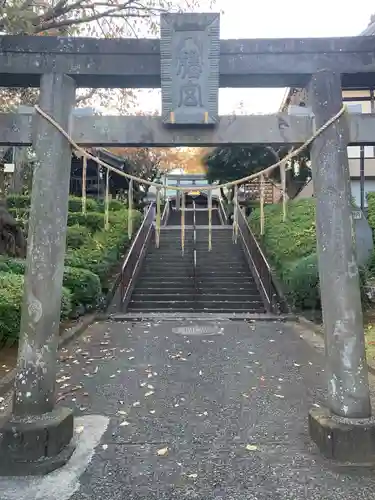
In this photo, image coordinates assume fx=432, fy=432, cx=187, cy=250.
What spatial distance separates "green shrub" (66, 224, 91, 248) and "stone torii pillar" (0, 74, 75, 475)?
34.3 feet

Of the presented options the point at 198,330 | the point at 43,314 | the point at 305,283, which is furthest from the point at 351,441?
the point at 305,283

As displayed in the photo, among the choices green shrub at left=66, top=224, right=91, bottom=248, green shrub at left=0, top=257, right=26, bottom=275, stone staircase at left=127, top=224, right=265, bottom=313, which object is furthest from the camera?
green shrub at left=66, top=224, right=91, bottom=248

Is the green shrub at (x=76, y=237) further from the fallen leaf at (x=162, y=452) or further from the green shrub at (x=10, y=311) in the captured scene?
the fallen leaf at (x=162, y=452)

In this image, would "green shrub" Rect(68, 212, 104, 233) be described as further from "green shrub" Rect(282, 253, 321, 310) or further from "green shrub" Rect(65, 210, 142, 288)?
"green shrub" Rect(282, 253, 321, 310)

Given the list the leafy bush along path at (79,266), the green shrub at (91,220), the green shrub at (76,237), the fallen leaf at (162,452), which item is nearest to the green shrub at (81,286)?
the leafy bush along path at (79,266)

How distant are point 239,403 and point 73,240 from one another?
1035 centimetres

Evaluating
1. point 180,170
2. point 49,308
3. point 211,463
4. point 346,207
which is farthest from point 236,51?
point 180,170

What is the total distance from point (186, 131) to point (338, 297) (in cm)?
220

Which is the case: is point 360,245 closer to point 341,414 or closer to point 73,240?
point 73,240

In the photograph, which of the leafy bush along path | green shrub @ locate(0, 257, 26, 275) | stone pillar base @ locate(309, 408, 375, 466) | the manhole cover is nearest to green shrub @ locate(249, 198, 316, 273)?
the manhole cover

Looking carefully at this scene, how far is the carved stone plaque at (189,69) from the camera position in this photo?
425 cm

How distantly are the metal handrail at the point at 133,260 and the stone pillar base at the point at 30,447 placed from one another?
29.8ft

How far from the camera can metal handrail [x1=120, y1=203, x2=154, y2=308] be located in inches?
534

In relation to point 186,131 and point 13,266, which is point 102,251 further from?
point 186,131
